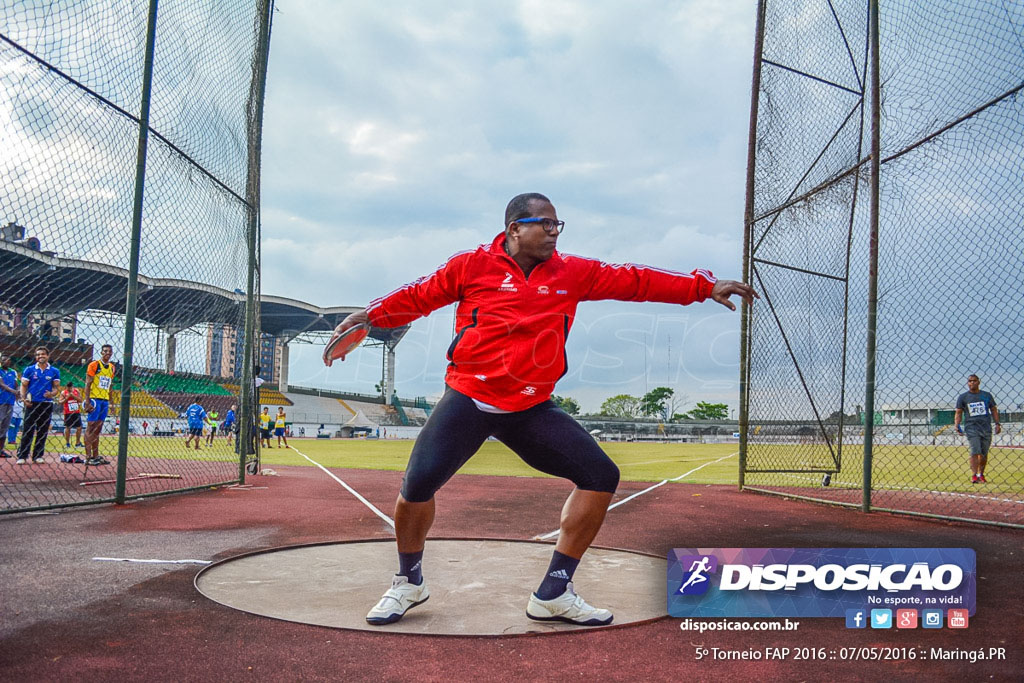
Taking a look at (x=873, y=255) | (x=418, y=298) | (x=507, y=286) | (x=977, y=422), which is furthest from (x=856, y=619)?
(x=977, y=422)

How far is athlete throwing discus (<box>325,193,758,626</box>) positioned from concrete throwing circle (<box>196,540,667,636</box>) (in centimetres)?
18

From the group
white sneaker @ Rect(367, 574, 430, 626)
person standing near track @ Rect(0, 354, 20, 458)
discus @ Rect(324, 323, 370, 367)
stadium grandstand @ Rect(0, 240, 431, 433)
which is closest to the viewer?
white sneaker @ Rect(367, 574, 430, 626)

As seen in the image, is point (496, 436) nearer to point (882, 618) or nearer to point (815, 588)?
point (815, 588)

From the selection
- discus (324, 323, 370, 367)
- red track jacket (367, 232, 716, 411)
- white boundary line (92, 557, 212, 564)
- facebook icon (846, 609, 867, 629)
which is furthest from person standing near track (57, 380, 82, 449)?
facebook icon (846, 609, 867, 629)

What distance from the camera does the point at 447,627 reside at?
126 inches

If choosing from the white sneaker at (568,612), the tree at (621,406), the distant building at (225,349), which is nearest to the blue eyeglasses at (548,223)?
the white sneaker at (568,612)

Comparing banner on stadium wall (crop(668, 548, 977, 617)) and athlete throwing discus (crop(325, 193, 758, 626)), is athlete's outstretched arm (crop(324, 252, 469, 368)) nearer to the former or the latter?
athlete throwing discus (crop(325, 193, 758, 626))

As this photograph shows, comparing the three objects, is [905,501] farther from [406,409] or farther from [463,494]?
[406,409]

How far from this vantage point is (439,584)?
13.3ft

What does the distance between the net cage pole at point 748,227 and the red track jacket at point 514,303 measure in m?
6.11

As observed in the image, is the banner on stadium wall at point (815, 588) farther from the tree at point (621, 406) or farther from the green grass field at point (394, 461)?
the tree at point (621, 406)

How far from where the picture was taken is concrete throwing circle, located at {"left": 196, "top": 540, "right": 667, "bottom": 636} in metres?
3.32

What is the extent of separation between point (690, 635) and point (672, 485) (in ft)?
27.8

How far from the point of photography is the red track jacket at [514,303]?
11.2 ft
